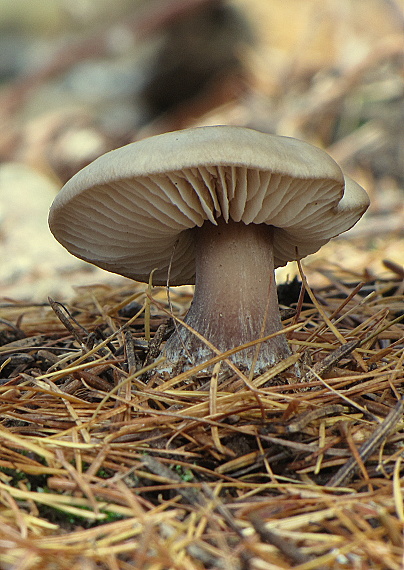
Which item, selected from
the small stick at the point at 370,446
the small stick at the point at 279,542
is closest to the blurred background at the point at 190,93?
the small stick at the point at 370,446

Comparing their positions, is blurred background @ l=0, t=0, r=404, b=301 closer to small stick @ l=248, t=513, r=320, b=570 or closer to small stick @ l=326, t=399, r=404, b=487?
small stick @ l=326, t=399, r=404, b=487

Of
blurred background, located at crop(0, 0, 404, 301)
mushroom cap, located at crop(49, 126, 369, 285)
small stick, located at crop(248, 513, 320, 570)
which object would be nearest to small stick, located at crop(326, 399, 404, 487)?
small stick, located at crop(248, 513, 320, 570)

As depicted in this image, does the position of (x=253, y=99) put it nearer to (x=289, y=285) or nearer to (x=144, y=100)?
(x=144, y=100)

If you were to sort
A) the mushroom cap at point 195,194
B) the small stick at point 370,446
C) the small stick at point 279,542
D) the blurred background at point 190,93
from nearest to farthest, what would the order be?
the small stick at point 279,542 < the small stick at point 370,446 < the mushroom cap at point 195,194 < the blurred background at point 190,93

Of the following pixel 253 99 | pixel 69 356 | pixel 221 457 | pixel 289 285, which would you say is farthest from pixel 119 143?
pixel 221 457

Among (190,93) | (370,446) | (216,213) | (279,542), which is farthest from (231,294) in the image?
(190,93)

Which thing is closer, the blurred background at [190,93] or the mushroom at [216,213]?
the mushroom at [216,213]

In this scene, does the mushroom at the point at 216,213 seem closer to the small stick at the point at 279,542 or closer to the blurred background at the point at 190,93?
the small stick at the point at 279,542
